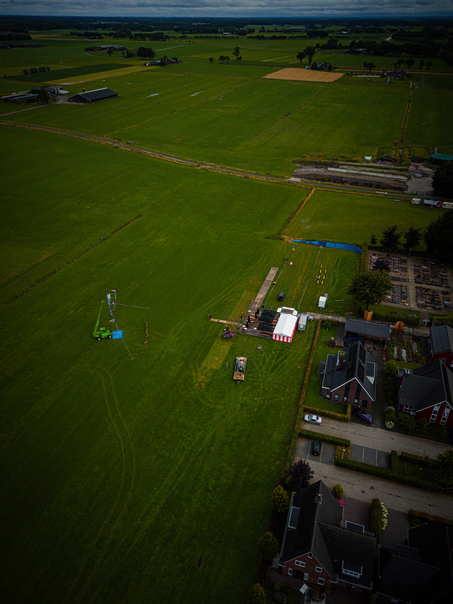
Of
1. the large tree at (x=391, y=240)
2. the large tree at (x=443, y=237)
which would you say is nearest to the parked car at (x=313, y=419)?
the large tree at (x=391, y=240)

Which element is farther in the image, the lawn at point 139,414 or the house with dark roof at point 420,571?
the lawn at point 139,414

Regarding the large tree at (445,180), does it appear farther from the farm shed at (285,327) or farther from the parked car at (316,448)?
the parked car at (316,448)


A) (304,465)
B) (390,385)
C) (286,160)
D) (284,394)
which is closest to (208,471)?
(304,465)

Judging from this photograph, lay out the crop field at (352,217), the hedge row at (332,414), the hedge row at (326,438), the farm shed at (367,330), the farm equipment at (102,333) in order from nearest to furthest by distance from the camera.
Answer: the hedge row at (326,438)
the hedge row at (332,414)
the farm shed at (367,330)
the farm equipment at (102,333)
the crop field at (352,217)

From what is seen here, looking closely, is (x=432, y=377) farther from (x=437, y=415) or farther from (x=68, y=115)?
(x=68, y=115)

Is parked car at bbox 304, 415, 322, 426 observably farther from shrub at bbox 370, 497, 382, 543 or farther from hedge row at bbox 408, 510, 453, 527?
hedge row at bbox 408, 510, 453, 527

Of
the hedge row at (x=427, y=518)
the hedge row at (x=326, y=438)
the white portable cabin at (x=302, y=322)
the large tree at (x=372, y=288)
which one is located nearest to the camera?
the hedge row at (x=427, y=518)

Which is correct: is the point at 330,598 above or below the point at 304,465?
below

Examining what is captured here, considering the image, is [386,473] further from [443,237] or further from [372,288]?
[443,237]
